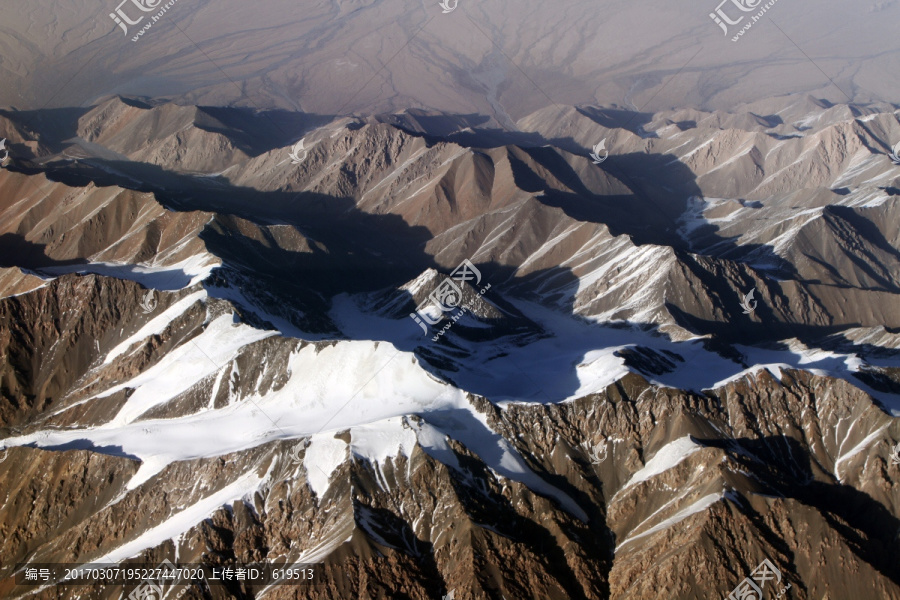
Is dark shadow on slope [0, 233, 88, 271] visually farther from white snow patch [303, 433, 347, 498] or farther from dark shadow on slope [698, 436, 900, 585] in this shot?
dark shadow on slope [698, 436, 900, 585]

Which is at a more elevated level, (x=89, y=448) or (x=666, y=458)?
(x=89, y=448)

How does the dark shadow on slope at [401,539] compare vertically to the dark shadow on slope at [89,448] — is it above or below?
below

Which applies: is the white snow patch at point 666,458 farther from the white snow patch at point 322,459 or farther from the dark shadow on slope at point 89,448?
the dark shadow on slope at point 89,448

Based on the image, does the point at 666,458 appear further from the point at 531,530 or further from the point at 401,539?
the point at 401,539

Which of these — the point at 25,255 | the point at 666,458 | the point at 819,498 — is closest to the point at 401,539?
the point at 666,458

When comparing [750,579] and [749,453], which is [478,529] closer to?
[750,579]

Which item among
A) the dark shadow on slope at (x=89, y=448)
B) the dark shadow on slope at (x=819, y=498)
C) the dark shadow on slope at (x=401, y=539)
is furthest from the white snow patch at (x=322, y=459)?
the dark shadow on slope at (x=819, y=498)

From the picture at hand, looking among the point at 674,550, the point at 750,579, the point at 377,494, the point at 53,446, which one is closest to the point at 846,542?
the point at 750,579

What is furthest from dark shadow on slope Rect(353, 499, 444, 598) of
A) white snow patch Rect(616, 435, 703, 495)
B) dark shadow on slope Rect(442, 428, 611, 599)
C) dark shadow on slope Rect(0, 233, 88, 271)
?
dark shadow on slope Rect(0, 233, 88, 271)
